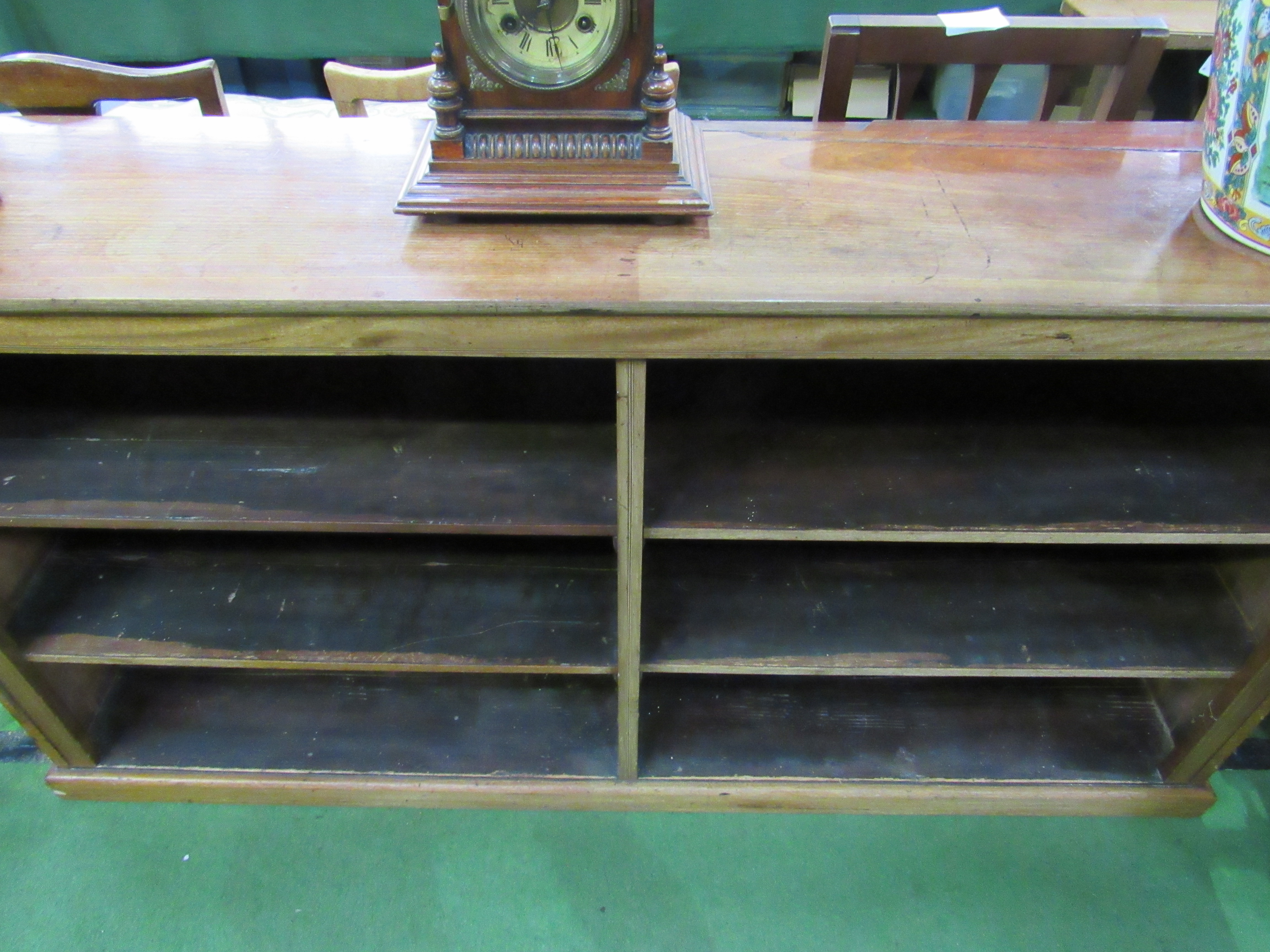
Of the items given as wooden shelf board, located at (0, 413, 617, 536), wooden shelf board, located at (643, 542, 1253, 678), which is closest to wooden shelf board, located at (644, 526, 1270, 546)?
wooden shelf board, located at (0, 413, 617, 536)

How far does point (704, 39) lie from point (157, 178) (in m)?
2.14

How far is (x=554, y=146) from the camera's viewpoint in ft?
3.07

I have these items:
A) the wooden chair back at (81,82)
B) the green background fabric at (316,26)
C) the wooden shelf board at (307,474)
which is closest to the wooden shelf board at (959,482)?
the wooden shelf board at (307,474)

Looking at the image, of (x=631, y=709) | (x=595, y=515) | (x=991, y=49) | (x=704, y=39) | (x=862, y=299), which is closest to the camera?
(x=862, y=299)

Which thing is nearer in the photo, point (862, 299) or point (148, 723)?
point (862, 299)

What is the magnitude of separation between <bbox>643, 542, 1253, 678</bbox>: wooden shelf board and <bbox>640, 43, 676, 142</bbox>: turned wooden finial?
0.65 metres

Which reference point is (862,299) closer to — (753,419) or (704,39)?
(753,419)

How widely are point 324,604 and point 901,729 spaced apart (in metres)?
0.98

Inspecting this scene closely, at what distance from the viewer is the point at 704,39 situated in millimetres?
2727

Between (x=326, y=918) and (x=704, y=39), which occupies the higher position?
(x=704, y=39)

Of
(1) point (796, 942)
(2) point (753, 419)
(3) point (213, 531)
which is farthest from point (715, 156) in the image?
(1) point (796, 942)

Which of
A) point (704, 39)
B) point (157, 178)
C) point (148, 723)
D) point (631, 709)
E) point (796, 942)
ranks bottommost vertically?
point (796, 942)

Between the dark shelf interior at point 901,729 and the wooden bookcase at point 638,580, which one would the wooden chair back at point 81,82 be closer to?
the wooden bookcase at point 638,580

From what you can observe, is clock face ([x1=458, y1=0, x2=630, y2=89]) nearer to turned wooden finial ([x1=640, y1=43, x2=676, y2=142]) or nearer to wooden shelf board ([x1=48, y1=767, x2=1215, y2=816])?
turned wooden finial ([x1=640, y1=43, x2=676, y2=142])
